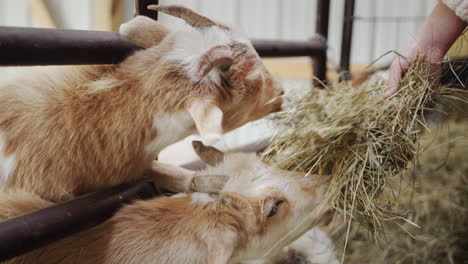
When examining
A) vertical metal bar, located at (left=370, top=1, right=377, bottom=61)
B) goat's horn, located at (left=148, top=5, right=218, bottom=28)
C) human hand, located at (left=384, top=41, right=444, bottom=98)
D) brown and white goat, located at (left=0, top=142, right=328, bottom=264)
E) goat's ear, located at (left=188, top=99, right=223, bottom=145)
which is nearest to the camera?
goat's ear, located at (left=188, top=99, right=223, bottom=145)

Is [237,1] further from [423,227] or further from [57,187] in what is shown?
[57,187]

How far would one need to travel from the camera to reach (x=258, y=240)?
5.04 feet

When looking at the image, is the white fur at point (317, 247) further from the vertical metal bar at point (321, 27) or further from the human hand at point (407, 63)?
the vertical metal bar at point (321, 27)

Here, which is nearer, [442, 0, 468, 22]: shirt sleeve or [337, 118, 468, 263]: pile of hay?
[442, 0, 468, 22]: shirt sleeve

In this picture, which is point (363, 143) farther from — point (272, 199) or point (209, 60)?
point (209, 60)

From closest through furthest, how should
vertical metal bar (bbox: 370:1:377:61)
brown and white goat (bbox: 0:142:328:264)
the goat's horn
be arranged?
brown and white goat (bbox: 0:142:328:264) → the goat's horn → vertical metal bar (bbox: 370:1:377:61)

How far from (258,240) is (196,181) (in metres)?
0.28

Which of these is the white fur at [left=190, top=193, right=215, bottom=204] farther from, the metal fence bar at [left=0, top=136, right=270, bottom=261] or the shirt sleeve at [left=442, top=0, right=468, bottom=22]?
the shirt sleeve at [left=442, top=0, right=468, bottom=22]

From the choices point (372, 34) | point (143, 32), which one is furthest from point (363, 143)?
point (372, 34)

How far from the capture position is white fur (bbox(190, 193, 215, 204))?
1.50 m

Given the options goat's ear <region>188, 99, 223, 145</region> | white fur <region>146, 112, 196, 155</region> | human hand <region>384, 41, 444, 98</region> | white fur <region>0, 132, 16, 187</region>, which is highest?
human hand <region>384, 41, 444, 98</region>

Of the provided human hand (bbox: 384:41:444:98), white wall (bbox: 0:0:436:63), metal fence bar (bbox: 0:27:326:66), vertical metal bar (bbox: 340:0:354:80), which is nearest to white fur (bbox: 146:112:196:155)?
metal fence bar (bbox: 0:27:326:66)

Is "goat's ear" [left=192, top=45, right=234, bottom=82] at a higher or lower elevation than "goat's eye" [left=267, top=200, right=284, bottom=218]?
higher

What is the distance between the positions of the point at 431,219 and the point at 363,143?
1080mm
